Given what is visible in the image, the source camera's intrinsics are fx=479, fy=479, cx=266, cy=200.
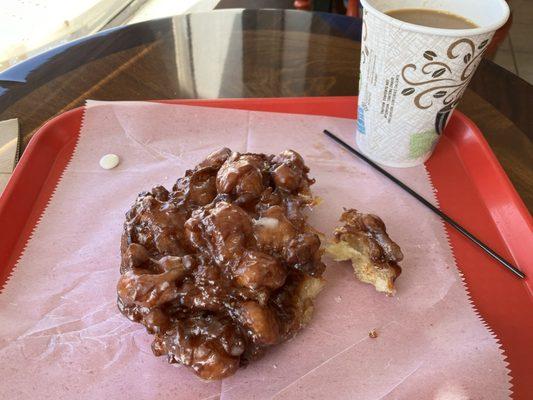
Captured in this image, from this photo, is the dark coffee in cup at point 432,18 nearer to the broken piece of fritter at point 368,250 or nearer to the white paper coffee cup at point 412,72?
the white paper coffee cup at point 412,72

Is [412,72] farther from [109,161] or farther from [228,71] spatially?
[109,161]

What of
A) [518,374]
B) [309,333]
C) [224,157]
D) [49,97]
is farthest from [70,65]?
[518,374]

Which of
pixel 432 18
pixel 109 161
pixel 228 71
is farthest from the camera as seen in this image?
pixel 228 71

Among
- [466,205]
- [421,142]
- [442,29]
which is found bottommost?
[466,205]

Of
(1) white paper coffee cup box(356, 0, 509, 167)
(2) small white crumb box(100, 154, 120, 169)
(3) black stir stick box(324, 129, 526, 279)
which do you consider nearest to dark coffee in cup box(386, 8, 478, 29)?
(1) white paper coffee cup box(356, 0, 509, 167)

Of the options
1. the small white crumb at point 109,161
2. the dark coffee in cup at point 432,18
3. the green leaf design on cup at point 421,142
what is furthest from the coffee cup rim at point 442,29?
the small white crumb at point 109,161

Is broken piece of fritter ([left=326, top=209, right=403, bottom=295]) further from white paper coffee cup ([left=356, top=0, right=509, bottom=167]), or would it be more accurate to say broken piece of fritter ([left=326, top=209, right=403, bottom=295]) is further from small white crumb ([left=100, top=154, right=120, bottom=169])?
small white crumb ([left=100, top=154, right=120, bottom=169])

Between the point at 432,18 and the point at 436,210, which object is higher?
the point at 432,18

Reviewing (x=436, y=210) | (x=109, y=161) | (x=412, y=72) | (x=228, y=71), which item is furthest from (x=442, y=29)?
(x=109, y=161)
